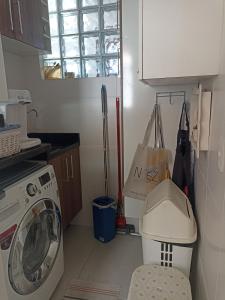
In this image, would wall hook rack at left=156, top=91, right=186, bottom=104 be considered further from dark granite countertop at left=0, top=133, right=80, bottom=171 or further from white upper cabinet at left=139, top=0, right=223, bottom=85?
dark granite countertop at left=0, top=133, right=80, bottom=171

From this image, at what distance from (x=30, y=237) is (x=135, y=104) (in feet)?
3.67

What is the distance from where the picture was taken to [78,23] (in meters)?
2.06

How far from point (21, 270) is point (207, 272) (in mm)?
869

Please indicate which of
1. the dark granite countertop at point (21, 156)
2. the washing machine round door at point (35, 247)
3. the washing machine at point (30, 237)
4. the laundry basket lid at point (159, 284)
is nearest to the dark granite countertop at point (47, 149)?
the dark granite countertop at point (21, 156)

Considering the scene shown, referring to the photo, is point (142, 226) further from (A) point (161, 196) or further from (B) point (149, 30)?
(B) point (149, 30)

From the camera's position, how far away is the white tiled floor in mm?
1622

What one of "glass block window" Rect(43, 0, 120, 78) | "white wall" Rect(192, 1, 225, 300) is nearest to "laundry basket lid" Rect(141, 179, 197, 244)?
"white wall" Rect(192, 1, 225, 300)

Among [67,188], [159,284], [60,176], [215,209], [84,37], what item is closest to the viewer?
[215,209]

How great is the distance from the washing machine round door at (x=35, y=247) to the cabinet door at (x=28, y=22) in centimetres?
123

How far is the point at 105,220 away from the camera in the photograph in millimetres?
1986

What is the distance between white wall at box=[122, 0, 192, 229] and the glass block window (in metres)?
0.47

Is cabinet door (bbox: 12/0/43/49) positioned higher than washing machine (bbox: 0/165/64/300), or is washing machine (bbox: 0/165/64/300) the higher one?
cabinet door (bbox: 12/0/43/49)

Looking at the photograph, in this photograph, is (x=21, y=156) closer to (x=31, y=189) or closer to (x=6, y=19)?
(x=31, y=189)

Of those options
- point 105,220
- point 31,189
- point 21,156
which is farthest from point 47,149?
point 105,220
